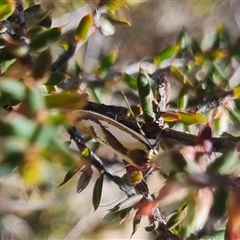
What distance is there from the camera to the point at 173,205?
0.38 m

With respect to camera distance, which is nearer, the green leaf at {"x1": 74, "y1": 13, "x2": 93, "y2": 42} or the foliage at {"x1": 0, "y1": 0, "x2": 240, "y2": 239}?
the foliage at {"x1": 0, "y1": 0, "x2": 240, "y2": 239}

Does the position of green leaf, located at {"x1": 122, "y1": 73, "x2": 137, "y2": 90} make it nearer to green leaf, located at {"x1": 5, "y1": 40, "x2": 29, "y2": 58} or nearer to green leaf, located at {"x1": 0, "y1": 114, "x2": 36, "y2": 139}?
green leaf, located at {"x1": 5, "y1": 40, "x2": 29, "y2": 58}

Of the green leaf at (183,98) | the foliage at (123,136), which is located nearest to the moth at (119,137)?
the foliage at (123,136)

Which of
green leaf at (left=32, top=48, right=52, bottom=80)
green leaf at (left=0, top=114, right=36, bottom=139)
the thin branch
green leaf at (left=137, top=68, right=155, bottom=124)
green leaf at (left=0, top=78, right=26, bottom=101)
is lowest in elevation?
the thin branch

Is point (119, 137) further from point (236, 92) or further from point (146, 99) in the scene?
point (236, 92)

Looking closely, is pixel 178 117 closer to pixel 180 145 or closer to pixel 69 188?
pixel 180 145

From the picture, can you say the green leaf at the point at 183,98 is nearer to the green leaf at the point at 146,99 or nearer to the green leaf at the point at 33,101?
the green leaf at the point at 146,99

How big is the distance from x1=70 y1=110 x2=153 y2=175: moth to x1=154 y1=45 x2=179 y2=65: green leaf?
0.30 metres

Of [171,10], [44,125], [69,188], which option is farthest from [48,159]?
[171,10]

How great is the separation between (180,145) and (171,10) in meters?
0.72

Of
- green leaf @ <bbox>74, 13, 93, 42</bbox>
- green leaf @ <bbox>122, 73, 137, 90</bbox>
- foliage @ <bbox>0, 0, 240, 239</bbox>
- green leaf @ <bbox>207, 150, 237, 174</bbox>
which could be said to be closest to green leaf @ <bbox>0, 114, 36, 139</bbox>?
foliage @ <bbox>0, 0, 240, 239</bbox>

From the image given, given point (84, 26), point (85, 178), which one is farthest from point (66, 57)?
point (85, 178)

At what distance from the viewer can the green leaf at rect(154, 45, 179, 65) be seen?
2.24ft

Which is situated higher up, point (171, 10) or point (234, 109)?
point (234, 109)
